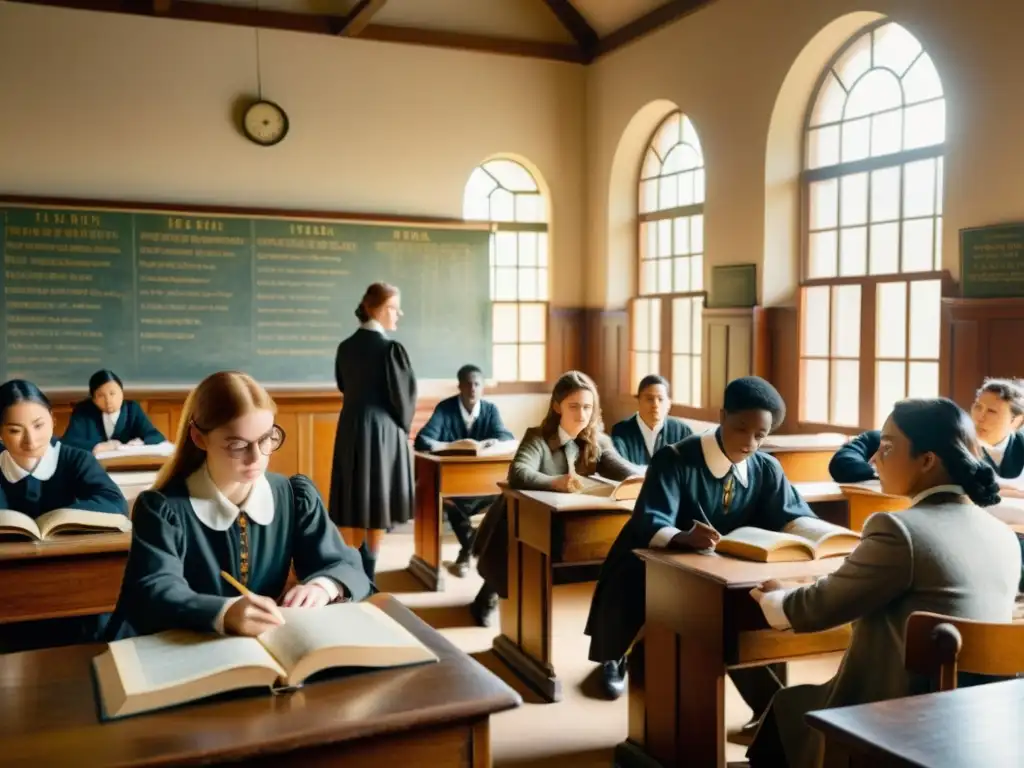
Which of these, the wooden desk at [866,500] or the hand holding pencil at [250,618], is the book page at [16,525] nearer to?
the hand holding pencil at [250,618]

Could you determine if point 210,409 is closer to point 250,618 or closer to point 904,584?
point 250,618

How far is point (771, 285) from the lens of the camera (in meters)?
6.24

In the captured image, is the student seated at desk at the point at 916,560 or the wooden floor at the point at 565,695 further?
the wooden floor at the point at 565,695

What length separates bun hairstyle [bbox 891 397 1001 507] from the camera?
2.01 metres

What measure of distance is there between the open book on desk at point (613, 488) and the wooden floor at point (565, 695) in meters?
0.75

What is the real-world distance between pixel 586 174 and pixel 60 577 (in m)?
6.24

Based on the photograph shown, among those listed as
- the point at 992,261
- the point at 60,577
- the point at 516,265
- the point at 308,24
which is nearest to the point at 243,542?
the point at 60,577

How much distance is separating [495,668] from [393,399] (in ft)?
5.17

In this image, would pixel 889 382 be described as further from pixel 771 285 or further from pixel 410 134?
pixel 410 134

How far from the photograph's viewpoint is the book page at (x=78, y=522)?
284 centimetres

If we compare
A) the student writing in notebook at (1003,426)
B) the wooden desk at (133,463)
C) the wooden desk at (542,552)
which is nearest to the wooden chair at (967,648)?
the wooden desk at (542,552)

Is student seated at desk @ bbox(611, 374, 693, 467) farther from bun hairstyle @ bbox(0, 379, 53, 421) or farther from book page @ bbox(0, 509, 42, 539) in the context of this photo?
book page @ bbox(0, 509, 42, 539)

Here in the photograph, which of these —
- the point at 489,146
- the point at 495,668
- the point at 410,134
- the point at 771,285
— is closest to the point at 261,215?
the point at 410,134

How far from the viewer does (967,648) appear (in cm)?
176
